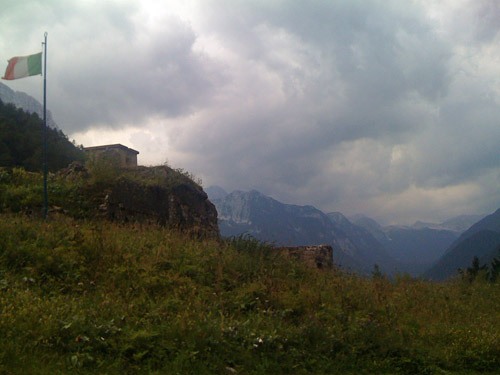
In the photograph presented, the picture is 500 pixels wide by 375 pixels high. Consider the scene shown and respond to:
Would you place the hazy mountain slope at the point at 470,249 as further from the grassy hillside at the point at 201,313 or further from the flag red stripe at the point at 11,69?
the flag red stripe at the point at 11,69

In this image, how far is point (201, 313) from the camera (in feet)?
22.5

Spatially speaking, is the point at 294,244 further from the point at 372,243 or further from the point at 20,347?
the point at 372,243

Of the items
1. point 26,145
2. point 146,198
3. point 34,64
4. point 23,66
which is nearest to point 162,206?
point 146,198

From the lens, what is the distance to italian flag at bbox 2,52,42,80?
12781mm

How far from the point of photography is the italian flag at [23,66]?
503 inches

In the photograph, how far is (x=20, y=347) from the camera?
508cm

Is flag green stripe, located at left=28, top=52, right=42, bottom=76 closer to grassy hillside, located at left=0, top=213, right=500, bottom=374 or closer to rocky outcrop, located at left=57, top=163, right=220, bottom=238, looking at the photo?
rocky outcrop, located at left=57, top=163, right=220, bottom=238

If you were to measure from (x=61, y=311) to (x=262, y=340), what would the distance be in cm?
309

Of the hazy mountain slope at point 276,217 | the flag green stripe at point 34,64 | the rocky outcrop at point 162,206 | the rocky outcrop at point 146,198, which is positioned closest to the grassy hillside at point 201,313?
the rocky outcrop at point 146,198

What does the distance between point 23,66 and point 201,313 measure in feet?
34.3

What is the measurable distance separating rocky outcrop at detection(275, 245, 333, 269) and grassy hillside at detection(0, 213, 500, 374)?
1526 mm

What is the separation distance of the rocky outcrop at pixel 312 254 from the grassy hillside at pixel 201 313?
1.53 meters

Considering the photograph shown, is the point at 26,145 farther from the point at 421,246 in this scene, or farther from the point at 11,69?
the point at 421,246

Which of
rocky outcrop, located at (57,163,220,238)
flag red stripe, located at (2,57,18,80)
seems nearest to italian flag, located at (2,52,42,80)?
flag red stripe, located at (2,57,18,80)
